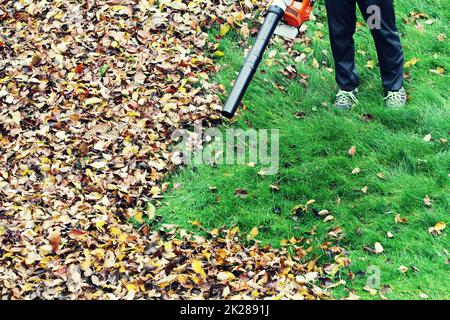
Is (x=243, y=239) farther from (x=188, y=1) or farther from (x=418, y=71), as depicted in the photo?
(x=188, y=1)

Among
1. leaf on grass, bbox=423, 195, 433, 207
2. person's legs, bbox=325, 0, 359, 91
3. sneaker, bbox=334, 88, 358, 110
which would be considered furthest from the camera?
sneaker, bbox=334, 88, 358, 110

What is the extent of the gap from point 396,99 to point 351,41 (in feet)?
2.07

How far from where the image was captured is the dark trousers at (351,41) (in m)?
5.39

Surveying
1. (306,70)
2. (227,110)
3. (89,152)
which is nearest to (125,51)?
(89,152)

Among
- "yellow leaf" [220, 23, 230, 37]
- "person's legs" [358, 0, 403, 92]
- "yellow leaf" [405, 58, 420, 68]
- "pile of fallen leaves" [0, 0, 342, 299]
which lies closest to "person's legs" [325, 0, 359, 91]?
"person's legs" [358, 0, 403, 92]

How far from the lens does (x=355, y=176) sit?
17.7 feet

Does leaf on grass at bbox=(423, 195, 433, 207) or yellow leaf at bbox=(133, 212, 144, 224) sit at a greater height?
leaf on grass at bbox=(423, 195, 433, 207)

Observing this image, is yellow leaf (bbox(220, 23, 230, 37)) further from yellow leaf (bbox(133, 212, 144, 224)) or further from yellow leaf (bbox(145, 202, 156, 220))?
yellow leaf (bbox(133, 212, 144, 224))

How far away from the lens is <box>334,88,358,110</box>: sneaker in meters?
5.84

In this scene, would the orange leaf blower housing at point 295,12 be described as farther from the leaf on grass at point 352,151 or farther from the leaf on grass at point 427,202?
the leaf on grass at point 427,202

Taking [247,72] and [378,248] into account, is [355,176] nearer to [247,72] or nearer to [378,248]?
[378,248]

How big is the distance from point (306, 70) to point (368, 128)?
99 cm
